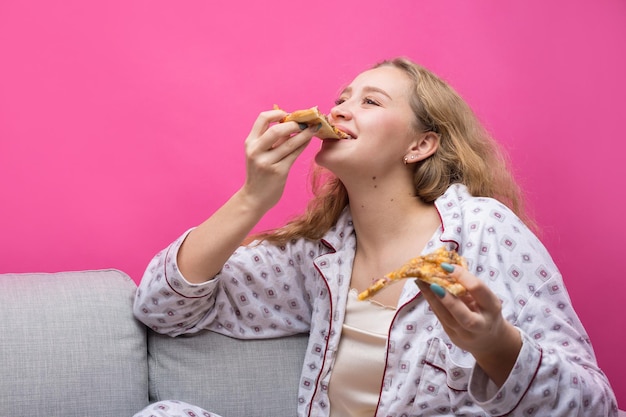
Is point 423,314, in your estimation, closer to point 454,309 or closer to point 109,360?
point 454,309

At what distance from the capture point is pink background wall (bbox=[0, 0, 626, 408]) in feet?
8.28

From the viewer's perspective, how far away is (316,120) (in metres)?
2.03

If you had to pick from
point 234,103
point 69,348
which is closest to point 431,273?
point 69,348

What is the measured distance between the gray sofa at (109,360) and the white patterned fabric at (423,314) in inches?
2.2

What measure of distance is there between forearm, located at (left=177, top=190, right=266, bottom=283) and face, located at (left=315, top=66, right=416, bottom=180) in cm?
21

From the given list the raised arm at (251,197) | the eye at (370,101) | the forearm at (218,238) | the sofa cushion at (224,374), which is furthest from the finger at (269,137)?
the sofa cushion at (224,374)

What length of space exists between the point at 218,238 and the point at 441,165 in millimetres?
595

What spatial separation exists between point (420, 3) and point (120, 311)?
54.8 inches

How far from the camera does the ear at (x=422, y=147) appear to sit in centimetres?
224

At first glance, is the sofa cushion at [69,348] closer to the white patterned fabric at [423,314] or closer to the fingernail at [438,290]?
the white patterned fabric at [423,314]

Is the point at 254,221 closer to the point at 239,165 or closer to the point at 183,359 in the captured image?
the point at 183,359

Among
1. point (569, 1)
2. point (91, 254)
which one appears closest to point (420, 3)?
point (569, 1)

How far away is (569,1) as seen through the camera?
9.53 feet

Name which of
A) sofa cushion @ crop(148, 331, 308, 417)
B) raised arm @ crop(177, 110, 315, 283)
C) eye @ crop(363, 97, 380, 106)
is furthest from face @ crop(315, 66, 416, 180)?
sofa cushion @ crop(148, 331, 308, 417)
